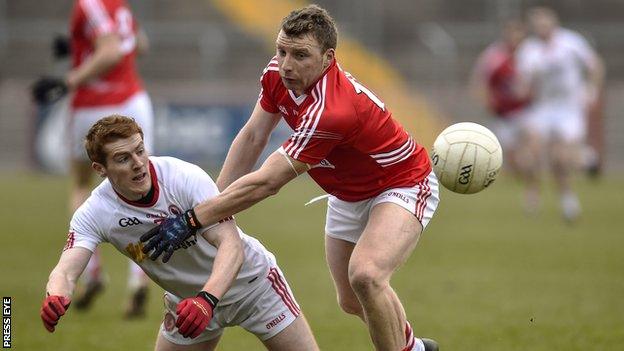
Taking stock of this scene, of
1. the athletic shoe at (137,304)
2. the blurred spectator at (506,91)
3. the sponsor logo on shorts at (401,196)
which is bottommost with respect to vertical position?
the blurred spectator at (506,91)

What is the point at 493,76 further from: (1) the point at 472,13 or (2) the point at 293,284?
(2) the point at 293,284

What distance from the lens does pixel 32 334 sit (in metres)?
7.93

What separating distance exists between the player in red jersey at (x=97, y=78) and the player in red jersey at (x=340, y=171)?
2.93 meters

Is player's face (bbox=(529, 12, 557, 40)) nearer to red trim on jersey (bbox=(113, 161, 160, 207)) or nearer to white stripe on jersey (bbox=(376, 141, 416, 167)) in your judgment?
white stripe on jersey (bbox=(376, 141, 416, 167))

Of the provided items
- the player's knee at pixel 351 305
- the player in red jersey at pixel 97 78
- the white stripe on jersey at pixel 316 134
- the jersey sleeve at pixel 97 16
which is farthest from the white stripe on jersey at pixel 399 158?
the jersey sleeve at pixel 97 16

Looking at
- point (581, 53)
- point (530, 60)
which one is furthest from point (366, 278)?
point (530, 60)

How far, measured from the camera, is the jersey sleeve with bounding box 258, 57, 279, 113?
20.7ft

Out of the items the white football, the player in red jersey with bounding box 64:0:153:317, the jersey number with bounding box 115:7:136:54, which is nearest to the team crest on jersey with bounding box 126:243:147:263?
the white football

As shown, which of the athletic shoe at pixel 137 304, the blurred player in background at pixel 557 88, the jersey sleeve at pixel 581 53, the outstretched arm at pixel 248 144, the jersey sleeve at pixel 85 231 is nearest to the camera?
the jersey sleeve at pixel 85 231

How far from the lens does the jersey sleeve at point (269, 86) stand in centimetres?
632

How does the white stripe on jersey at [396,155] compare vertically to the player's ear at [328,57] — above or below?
below

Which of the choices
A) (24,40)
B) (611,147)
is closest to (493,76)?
(611,147)

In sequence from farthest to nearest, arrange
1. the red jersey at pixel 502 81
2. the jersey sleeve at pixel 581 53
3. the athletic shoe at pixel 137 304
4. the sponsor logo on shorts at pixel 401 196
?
the red jersey at pixel 502 81
the jersey sleeve at pixel 581 53
the athletic shoe at pixel 137 304
the sponsor logo on shorts at pixel 401 196

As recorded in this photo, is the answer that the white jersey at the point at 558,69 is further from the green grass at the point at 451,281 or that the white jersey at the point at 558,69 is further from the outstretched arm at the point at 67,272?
the outstretched arm at the point at 67,272
